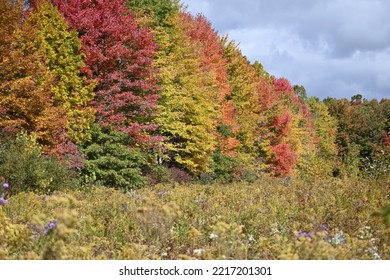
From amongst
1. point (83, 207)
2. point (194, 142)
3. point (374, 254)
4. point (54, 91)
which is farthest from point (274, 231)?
point (194, 142)

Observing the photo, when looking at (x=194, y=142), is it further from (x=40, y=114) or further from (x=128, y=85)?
(x=40, y=114)

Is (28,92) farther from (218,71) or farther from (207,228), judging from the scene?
(218,71)

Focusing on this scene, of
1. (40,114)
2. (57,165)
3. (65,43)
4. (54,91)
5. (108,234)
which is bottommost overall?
(108,234)

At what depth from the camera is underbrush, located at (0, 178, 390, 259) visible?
446 cm

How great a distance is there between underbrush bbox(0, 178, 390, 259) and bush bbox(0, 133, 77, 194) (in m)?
4.43

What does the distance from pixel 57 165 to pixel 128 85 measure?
6079mm

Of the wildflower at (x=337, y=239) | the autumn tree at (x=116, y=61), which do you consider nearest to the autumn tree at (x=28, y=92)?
the autumn tree at (x=116, y=61)

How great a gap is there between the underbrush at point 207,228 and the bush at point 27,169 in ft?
14.5

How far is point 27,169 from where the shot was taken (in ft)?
47.2

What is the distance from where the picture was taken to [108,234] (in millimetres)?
6797

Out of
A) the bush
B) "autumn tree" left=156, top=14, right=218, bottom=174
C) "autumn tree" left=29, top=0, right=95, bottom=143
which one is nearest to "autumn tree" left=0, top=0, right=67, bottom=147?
"autumn tree" left=29, top=0, right=95, bottom=143

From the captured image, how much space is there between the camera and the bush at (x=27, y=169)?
553 inches

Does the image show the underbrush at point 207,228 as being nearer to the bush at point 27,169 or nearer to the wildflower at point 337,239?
the wildflower at point 337,239

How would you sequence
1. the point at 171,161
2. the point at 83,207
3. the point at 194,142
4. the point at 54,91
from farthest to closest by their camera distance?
the point at 171,161 → the point at 194,142 → the point at 54,91 → the point at 83,207
